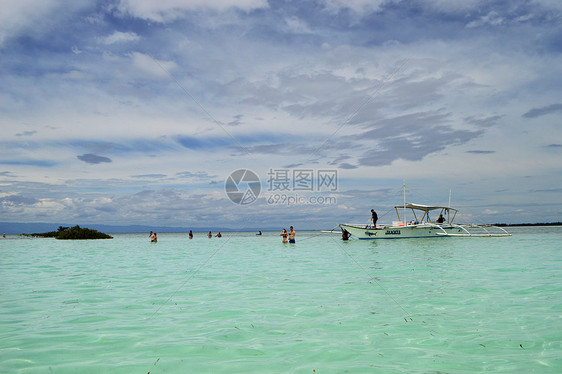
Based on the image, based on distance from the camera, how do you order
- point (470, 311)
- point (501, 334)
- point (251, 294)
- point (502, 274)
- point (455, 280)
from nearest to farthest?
point (501, 334) < point (470, 311) < point (251, 294) < point (455, 280) < point (502, 274)

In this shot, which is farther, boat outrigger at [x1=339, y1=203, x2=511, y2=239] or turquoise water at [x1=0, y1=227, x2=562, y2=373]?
boat outrigger at [x1=339, y1=203, x2=511, y2=239]

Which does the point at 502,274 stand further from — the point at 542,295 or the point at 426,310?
the point at 426,310

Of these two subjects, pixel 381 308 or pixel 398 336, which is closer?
pixel 398 336

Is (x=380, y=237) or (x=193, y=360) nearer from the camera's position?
(x=193, y=360)

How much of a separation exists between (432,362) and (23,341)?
7789 millimetres

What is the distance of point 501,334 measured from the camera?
7.65 metres

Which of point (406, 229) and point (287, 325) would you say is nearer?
point (287, 325)

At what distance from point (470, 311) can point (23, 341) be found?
10.1 metres

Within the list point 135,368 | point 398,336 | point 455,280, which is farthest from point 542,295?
point 135,368

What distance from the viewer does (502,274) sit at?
16.0 metres

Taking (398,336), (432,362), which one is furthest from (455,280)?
Answer: (432,362)

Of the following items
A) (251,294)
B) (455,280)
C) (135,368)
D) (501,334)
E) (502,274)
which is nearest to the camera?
(135,368)

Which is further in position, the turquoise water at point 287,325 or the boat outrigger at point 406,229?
the boat outrigger at point 406,229

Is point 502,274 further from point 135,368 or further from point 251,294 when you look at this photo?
point 135,368
